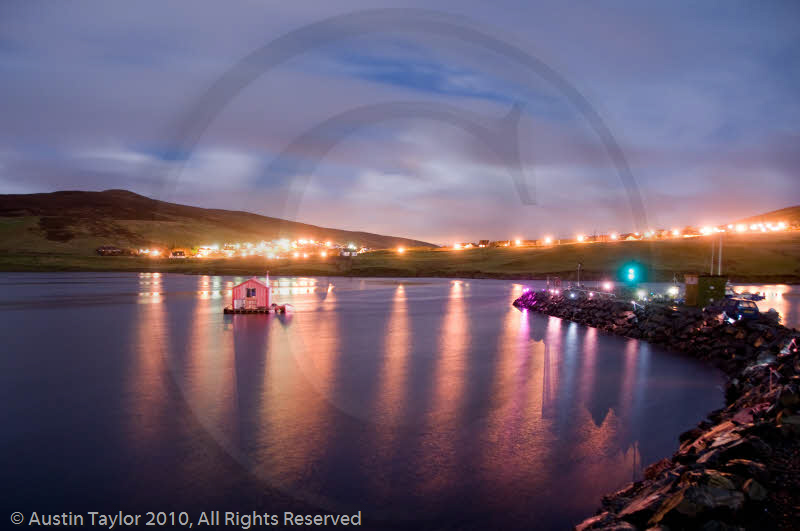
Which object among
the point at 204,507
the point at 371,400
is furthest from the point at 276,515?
the point at 371,400

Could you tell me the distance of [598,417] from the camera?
14.4m

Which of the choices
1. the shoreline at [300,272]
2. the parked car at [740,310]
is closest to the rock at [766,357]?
the parked car at [740,310]

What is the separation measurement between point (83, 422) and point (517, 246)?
466 feet

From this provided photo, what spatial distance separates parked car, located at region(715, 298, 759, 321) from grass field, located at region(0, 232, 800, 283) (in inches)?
2673

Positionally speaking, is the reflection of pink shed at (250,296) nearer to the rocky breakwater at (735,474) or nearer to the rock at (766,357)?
the rock at (766,357)

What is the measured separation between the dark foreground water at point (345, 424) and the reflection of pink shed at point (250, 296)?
44.1 feet

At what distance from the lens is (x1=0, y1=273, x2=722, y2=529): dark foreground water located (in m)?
9.18

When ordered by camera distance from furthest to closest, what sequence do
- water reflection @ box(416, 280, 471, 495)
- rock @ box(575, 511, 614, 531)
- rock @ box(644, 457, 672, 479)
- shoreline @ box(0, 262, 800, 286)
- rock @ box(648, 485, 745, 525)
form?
shoreline @ box(0, 262, 800, 286) → water reflection @ box(416, 280, 471, 495) → rock @ box(644, 457, 672, 479) → rock @ box(575, 511, 614, 531) → rock @ box(648, 485, 745, 525)

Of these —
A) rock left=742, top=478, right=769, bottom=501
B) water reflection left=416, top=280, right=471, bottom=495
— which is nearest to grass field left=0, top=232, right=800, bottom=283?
water reflection left=416, top=280, right=471, bottom=495

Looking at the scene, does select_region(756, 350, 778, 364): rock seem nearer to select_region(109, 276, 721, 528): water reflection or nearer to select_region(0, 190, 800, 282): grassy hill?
select_region(109, 276, 721, 528): water reflection

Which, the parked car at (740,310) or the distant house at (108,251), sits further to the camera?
the distant house at (108,251)

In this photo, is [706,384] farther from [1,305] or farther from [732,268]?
[732,268]

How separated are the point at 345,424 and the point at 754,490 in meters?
9.18

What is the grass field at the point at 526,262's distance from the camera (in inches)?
3735
